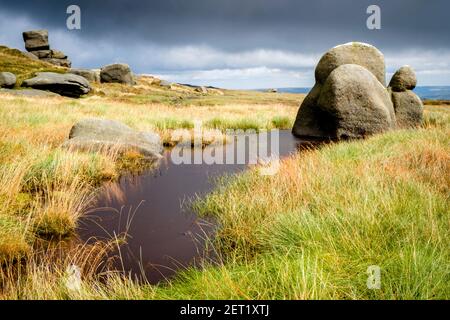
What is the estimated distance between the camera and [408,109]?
599 inches

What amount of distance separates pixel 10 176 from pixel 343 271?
5081 mm

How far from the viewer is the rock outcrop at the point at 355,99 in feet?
41.9

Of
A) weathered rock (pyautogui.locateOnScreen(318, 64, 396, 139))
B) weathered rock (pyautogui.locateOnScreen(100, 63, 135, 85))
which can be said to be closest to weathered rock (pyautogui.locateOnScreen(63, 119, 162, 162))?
weathered rock (pyautogui.locateOnScreen(318, 64, 396, 139))

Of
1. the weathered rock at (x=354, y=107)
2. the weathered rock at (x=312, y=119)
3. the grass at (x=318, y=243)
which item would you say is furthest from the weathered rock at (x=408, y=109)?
the grass at (x=318, y=243)

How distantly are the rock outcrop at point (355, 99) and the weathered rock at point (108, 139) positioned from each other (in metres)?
6.62

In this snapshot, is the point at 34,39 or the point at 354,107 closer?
the point at 354,107

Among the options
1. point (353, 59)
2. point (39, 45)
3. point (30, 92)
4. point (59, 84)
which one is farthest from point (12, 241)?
point (39, 45)

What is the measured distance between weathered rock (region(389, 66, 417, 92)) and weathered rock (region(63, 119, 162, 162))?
11.0 metres

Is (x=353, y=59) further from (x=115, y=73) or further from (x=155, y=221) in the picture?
(x=115, y=73)

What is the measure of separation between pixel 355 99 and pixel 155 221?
32.4ft

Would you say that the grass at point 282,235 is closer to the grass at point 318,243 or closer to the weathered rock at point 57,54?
the grass at point 318,243

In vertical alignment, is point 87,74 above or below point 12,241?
above

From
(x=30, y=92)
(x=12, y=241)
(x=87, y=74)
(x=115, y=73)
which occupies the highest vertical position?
(x=115, y=73)

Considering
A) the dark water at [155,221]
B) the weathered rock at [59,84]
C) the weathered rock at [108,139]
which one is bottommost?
the dark water at [155,221]
